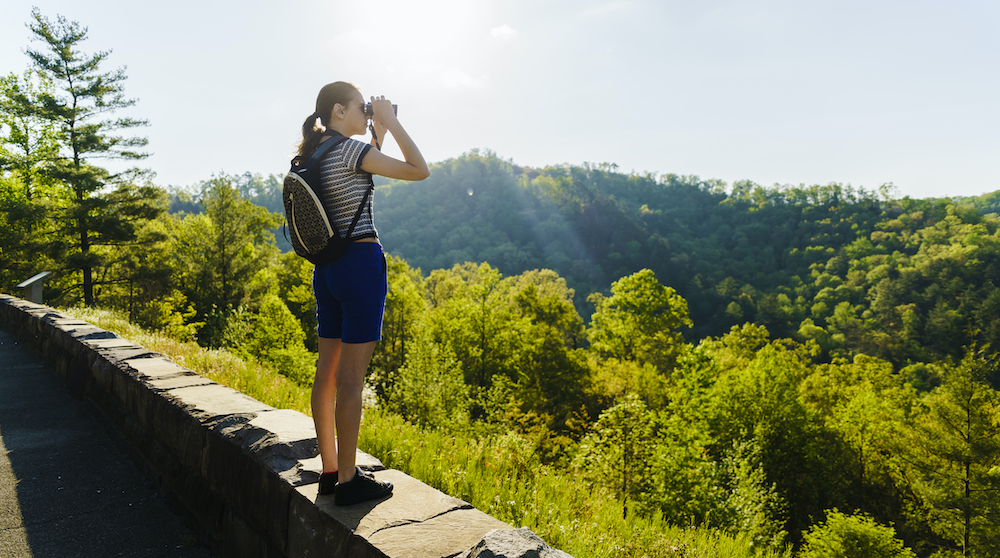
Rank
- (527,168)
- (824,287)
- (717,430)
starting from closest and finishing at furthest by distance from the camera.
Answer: (717,430), (824,287), (527,168)

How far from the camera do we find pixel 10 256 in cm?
2009

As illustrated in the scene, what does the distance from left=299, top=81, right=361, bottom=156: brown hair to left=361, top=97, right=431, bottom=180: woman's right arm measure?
125mm

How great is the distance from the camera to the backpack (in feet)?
6.68

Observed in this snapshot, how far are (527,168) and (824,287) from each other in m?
120

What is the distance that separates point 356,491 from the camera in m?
1.98

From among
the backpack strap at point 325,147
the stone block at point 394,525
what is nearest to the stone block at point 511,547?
the stone block at point 394,525

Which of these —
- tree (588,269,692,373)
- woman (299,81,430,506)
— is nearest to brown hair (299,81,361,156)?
woman (299,81,430,506)

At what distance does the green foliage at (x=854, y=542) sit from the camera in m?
18.7

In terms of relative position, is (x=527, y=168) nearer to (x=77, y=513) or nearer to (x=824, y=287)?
(x=824, y=287)

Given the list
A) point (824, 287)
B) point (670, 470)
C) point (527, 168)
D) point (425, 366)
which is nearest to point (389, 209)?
point (527, 168)

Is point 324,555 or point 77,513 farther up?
point 324,555

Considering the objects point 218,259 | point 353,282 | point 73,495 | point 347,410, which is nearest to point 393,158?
point 353,282

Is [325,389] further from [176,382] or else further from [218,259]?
[218,259]

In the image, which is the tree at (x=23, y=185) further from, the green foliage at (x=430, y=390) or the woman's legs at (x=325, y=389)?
the woman's legs at (x=325, y=389)
